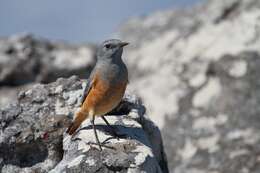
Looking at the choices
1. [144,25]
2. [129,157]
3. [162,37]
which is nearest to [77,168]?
[129,157]

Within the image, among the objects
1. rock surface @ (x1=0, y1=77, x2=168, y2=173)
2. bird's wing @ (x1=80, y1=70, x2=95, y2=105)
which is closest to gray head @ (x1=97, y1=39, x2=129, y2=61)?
bird's wing @ (x1=80, y1=70, x2=95, y2=105)

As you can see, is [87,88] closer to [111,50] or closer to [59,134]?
[111,50]

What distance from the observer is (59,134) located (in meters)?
9.27

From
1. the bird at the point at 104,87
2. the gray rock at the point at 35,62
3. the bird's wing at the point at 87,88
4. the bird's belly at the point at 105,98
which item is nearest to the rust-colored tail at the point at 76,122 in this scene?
the bird at the point at 104,87

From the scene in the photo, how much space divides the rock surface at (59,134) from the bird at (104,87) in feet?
0.58

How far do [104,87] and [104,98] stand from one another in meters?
0.15

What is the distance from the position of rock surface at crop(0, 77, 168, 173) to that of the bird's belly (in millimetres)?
252

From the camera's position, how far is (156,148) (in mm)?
9609

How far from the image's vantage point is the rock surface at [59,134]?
27.1 feet

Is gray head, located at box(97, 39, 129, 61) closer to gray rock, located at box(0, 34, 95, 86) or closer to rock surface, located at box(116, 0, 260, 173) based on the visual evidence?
rock surface, located at box(116, 0, 260, 173)

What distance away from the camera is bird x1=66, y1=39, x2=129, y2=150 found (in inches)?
360

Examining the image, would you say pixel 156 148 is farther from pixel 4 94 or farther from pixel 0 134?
pixel 4 94

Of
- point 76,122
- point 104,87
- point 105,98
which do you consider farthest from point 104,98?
point 76,122

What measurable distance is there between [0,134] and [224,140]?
6031 millimetres
